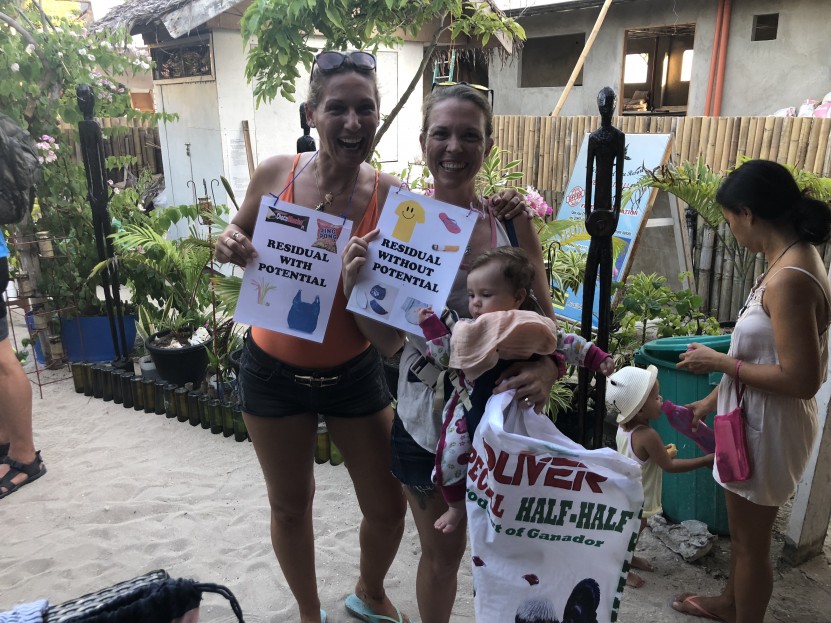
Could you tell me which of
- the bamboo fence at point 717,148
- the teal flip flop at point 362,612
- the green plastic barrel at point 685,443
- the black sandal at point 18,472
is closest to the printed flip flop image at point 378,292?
the teal flip flop at point 362,612

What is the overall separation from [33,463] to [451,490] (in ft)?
10.7

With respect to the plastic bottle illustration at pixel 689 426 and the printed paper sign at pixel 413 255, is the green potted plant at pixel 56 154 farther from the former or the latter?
the plastic bottle illustration at pixel 689 426

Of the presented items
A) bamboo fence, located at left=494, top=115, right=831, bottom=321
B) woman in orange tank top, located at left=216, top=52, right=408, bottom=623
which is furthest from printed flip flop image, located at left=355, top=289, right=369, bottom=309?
bamboo fence, located at left=494, top=115, right=831, bottom=321

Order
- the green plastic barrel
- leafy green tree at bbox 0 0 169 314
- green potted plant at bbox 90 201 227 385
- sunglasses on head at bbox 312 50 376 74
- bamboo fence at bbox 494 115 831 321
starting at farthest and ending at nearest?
bamboo fence at bbox 494 115 831 321, leafy green tree at bbox 0 0 169 314, green potted plant at bbox 90 201 227 385, the green plastic barrel, sunglasses on head at bbox 312 50 376 74

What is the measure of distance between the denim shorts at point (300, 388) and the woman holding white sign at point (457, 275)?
0.69ft

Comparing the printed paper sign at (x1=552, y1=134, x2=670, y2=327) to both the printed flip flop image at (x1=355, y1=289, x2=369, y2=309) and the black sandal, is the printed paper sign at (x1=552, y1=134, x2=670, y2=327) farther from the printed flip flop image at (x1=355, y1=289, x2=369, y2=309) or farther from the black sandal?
the black sandal

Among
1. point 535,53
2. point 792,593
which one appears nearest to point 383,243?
point 792,593

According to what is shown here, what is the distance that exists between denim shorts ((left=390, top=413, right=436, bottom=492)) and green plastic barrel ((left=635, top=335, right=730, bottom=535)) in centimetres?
173

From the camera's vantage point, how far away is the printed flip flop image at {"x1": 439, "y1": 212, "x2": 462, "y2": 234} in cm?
184

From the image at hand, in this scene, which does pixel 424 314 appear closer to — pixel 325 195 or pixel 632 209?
pixel 325 195

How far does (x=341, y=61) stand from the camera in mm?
1971

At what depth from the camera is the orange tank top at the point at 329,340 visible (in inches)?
80.8

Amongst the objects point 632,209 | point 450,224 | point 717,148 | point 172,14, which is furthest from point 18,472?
point 717,148

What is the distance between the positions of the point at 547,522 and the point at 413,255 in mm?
830
